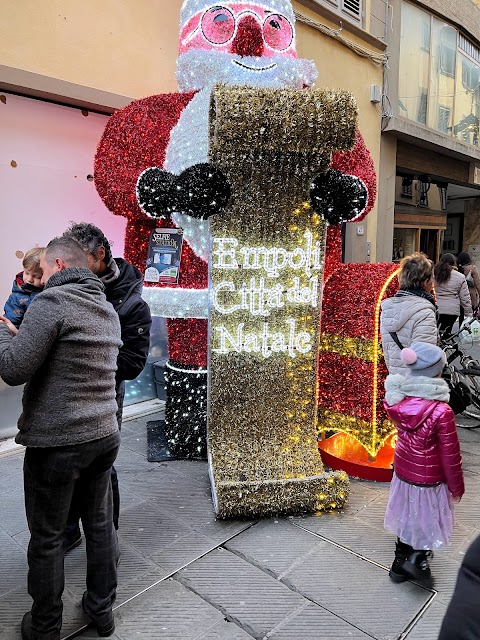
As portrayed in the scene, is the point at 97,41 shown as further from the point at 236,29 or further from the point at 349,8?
the point at 349,8

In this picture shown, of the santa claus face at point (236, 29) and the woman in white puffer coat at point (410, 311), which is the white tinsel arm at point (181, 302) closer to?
the woman in white puffer coat at point (410, 311)

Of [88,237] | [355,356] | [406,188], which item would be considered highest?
[406,188]

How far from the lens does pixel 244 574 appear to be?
9.02 feet

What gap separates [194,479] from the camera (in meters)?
3.85

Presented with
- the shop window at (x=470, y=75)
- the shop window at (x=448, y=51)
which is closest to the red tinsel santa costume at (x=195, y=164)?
the shop window at (x=448, y=51)

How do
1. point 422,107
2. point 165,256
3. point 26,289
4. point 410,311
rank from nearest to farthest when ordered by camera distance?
1. point 26,289
2. point 410,311
3. point 165,256
4. point 422,107

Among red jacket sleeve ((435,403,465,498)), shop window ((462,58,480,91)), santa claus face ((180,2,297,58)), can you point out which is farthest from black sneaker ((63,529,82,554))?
shop window ((462,58,480,91))

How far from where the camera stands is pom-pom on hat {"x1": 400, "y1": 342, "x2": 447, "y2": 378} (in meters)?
2.66

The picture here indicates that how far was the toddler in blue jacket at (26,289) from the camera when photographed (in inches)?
112

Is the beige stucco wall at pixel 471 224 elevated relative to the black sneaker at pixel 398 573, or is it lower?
elevated

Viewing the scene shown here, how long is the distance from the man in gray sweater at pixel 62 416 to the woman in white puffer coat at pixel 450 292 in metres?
5.76

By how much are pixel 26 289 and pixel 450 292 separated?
5755 mm

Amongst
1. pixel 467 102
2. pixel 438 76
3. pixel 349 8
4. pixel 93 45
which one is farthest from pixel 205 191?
pixel 467 102

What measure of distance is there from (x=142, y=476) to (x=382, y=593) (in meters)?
1.95
